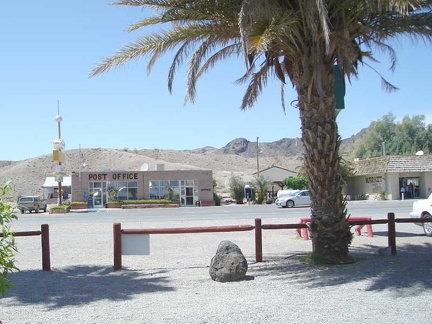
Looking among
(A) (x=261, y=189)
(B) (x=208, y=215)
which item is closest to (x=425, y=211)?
(B) (x=208, y=215)

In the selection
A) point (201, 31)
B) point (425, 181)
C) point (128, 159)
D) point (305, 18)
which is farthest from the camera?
point (128, 159)

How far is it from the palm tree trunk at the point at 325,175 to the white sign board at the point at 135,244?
3421 millimetres

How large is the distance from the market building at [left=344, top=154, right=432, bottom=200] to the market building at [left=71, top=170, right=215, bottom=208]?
16.8 metres

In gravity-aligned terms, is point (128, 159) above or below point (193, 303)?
above

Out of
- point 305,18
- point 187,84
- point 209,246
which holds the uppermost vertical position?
point 305,18

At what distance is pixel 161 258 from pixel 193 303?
5147mm

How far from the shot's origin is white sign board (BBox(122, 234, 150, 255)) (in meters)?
10.7

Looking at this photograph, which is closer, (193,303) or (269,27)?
(193,303)

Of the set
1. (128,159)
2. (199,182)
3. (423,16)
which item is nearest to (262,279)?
(423,16)

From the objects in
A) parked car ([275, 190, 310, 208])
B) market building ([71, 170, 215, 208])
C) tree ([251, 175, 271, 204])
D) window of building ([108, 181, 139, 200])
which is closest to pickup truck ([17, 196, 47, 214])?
market building ([71, 170, 215, 208])

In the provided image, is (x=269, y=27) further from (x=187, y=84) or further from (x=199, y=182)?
(x=199, y=182)

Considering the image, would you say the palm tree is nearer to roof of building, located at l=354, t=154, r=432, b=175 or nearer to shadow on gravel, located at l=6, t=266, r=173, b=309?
shadow on gravel, located at l=6, t=266, r=173, b=309

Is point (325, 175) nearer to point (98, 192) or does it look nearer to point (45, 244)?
point (45, 244)

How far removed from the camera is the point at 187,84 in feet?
39.4
